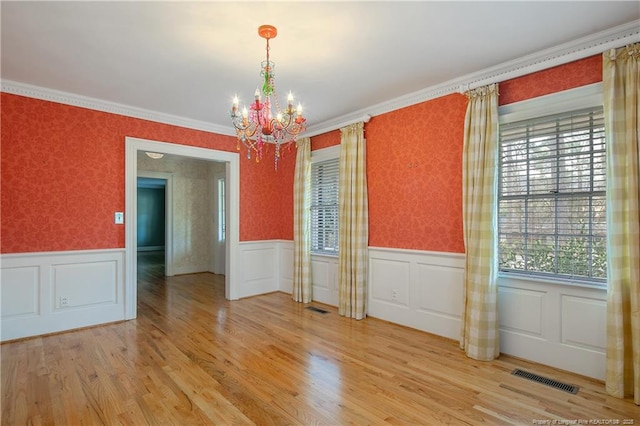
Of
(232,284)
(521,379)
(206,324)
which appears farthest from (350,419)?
(232,284)

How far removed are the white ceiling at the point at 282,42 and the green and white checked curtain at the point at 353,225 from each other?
919 mm

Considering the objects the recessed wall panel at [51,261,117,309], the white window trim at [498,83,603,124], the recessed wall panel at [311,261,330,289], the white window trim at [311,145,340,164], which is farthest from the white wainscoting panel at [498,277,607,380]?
the recessed wall panel at [51,261,117,309]

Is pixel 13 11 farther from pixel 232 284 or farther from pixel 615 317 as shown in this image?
pixel 615 317

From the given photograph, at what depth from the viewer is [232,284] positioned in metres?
5.45

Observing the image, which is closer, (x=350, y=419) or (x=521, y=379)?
(x=350, y=419)

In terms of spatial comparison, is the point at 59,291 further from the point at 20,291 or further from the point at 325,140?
the point at 325,140

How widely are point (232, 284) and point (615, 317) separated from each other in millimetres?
4766

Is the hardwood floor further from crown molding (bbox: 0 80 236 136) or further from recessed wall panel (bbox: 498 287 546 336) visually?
crown molding (bbox: 0 80 236 136)

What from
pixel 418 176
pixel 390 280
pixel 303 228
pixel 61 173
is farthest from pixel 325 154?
pixel 61 173

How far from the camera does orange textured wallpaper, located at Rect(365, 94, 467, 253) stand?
3.66m

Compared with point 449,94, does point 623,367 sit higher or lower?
lower

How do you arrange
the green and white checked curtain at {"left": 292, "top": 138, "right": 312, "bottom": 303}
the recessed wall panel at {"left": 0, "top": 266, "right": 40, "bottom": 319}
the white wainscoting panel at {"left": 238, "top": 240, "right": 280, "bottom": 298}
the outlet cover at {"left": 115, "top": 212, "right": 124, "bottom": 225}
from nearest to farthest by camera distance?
the recessed wall panel at {"left": 0, "top": 266, "right": 40, "bottom": 319}, the outlet cover at {"left": 115, "top": 212, "right": 124, "bottom": 225}, the green and white checked curtain at {"left": 292, "top": 138, "right": 312, "bottom": 303}, the white wainscoting panel at {"left": 238, "top": 240, "right": 280, "bottom": 298}

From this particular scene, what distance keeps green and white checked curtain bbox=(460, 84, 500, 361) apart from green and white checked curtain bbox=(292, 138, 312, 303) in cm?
260

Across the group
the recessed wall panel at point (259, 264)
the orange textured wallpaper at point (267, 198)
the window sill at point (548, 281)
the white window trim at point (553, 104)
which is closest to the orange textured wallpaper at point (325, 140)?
the orange textured wallpaper at point (267, 198)
